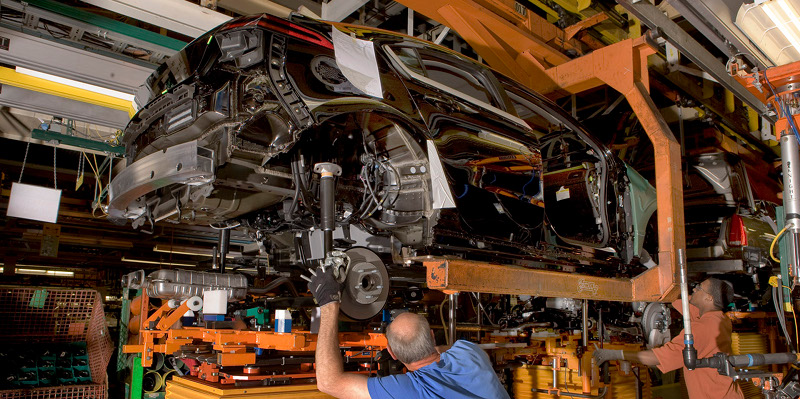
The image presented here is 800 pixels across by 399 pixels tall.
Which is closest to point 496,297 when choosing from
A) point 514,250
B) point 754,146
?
point 514,250

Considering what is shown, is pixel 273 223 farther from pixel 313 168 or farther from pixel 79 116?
pixel 79 116

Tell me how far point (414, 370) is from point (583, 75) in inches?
121

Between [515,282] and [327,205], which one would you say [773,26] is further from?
[327,205]

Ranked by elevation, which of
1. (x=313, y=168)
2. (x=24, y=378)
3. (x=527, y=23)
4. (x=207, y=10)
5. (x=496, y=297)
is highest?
(x=527, y=23)

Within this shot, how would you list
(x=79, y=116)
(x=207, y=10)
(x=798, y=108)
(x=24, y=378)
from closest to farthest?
(x=798, y=108) → (x=207, y=10) → (x=79, y=116) → (x=24, y=378)

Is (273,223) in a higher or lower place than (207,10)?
lower

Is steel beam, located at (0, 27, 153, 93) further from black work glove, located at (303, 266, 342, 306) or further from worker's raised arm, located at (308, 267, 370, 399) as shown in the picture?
worker's raised arm, located at (308, 267, 370, 399)

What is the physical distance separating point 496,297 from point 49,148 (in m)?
5.42

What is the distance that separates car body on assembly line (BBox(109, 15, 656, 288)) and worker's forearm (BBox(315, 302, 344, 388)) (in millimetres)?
739

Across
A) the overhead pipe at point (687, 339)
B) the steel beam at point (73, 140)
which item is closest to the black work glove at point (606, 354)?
the overhead pipe at point (687, 339)

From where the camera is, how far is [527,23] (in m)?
4.73

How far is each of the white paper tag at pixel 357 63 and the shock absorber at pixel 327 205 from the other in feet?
1.54

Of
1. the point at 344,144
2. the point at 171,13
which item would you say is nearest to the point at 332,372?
the point at 344,144

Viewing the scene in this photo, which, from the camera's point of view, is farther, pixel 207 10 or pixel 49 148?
pixel 49 148
